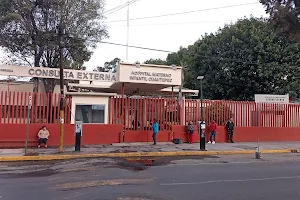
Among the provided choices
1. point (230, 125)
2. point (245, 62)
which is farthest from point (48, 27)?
point (245, 62)

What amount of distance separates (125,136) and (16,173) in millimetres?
10298

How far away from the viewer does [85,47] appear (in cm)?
2691

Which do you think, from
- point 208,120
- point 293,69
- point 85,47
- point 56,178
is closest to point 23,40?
point 85,47

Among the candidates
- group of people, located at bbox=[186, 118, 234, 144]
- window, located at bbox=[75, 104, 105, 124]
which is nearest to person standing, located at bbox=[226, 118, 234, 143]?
group of people, located at bbox=[186, 118, 234, 144]

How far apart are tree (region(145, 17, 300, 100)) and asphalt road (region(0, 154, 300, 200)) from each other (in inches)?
830

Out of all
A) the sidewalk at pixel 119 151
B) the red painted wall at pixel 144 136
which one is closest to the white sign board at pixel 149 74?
the red painted wall at pixel 144 136

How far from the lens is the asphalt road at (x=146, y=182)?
748cm

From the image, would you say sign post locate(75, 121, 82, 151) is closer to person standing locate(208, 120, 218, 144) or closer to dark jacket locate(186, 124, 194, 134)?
dark jacket locate(186, 124, 194, 134)

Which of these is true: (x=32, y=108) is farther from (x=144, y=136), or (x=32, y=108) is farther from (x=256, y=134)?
(x=256, y=134)

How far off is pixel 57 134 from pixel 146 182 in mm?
11723

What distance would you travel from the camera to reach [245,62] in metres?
32.8

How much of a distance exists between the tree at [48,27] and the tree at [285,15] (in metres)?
15.5

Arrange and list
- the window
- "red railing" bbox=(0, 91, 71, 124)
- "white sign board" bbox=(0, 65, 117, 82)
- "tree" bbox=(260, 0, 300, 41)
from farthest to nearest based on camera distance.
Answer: the window → "white sign board" bbox=(0, 65, 117, 82) → "red railing" bbox=(0, 91, 71, 124) → "tree" bbox=(260, 0, 300, 41)

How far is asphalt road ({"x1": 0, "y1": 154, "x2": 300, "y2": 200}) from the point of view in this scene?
7480 mm
